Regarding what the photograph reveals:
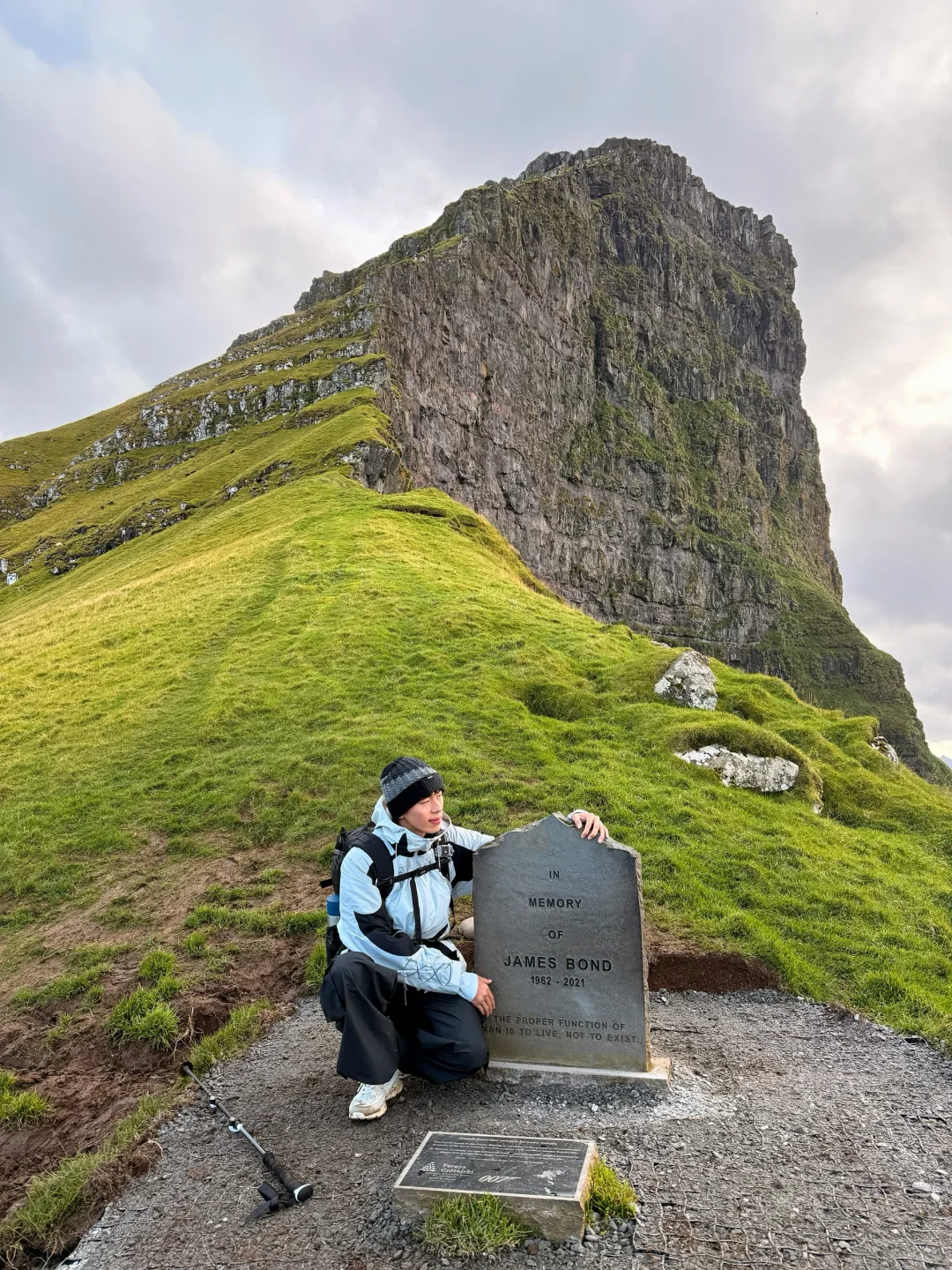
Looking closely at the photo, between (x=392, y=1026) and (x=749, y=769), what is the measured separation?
40.0 ft

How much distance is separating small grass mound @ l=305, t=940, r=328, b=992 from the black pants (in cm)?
341

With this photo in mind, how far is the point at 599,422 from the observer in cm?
15100

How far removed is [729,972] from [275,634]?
69.8 feet

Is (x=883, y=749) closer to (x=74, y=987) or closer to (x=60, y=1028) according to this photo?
(x=74, y=987)

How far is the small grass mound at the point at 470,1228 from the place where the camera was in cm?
517

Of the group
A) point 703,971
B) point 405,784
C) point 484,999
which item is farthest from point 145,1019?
point 703,971

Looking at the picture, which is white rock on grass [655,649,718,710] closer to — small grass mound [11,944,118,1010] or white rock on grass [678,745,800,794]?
white rock on grass [678,745,800,794]

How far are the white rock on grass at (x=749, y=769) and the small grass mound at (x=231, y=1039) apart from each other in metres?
11.0

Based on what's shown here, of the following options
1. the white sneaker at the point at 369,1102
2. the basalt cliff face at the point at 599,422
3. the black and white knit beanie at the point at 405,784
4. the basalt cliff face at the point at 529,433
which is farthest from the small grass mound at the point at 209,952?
the basalt cliff face at the point at 599,422

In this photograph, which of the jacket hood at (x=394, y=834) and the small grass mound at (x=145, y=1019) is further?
the small grass mound at (x=145, y=1019)

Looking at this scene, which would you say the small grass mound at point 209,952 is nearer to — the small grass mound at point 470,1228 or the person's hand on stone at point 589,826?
the person's hand on stone at point 589,826

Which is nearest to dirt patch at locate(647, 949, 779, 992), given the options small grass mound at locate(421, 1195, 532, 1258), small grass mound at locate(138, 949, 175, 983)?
small grass mound at locate(421, 1195, 532, 1258)

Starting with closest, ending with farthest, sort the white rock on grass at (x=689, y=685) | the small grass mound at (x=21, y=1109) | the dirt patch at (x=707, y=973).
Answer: the small grass mound at (x=21, y=1109) < the dirt patch at (x=707, y=973) < the white rock on grass at (x=689, y=685)

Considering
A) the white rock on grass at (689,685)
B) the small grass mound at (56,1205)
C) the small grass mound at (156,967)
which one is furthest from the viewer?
the white rock on grass at (689,685)
